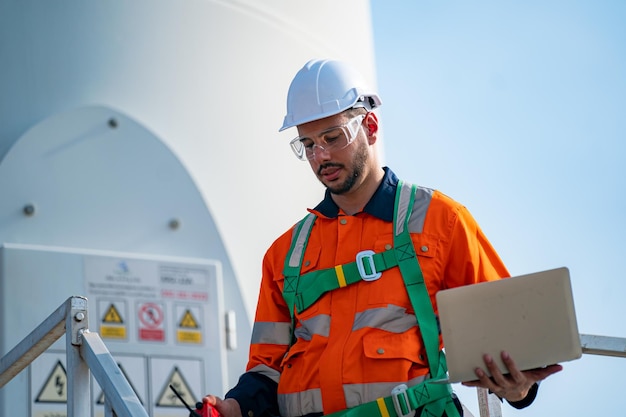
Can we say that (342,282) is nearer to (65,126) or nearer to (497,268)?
(497,268)

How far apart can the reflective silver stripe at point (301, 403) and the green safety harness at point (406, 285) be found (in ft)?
0.31

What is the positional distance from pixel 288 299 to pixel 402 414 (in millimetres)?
601

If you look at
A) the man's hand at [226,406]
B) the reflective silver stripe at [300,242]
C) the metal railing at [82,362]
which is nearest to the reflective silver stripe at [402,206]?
the reflective silver stripe at [300,242]

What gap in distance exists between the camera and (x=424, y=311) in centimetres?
360

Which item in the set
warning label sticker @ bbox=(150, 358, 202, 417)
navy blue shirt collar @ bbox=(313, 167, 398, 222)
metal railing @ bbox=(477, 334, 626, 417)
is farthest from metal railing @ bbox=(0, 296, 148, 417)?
metal railing @ bbox=(477, 334, 626, 417)

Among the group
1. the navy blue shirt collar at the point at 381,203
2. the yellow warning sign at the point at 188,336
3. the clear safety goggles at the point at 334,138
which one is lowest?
the yellow warning sign at the point at 188,336

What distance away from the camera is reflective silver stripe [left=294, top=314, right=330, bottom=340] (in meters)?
3.72

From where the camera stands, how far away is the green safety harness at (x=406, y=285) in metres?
3.49

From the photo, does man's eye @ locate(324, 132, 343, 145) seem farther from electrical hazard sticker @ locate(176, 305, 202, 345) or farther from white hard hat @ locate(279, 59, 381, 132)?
electrical hazard sticker @ locate(176, 305, 202, 345)

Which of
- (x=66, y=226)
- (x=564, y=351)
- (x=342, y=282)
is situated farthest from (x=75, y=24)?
(x=564, y=351)

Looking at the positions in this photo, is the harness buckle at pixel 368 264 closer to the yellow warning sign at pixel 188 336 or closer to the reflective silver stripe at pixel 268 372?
the reflective silver stripe at pixel 268 372

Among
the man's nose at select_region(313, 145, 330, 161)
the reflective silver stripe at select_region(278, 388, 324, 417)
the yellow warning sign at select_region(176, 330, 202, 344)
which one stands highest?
the man's nose at select_region(313, 145, 330, 161)

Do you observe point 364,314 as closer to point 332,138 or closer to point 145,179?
point 332,138

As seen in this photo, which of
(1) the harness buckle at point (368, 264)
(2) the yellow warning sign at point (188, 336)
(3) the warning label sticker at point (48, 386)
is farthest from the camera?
(2) the yellow warning sign at point (188, 336)
